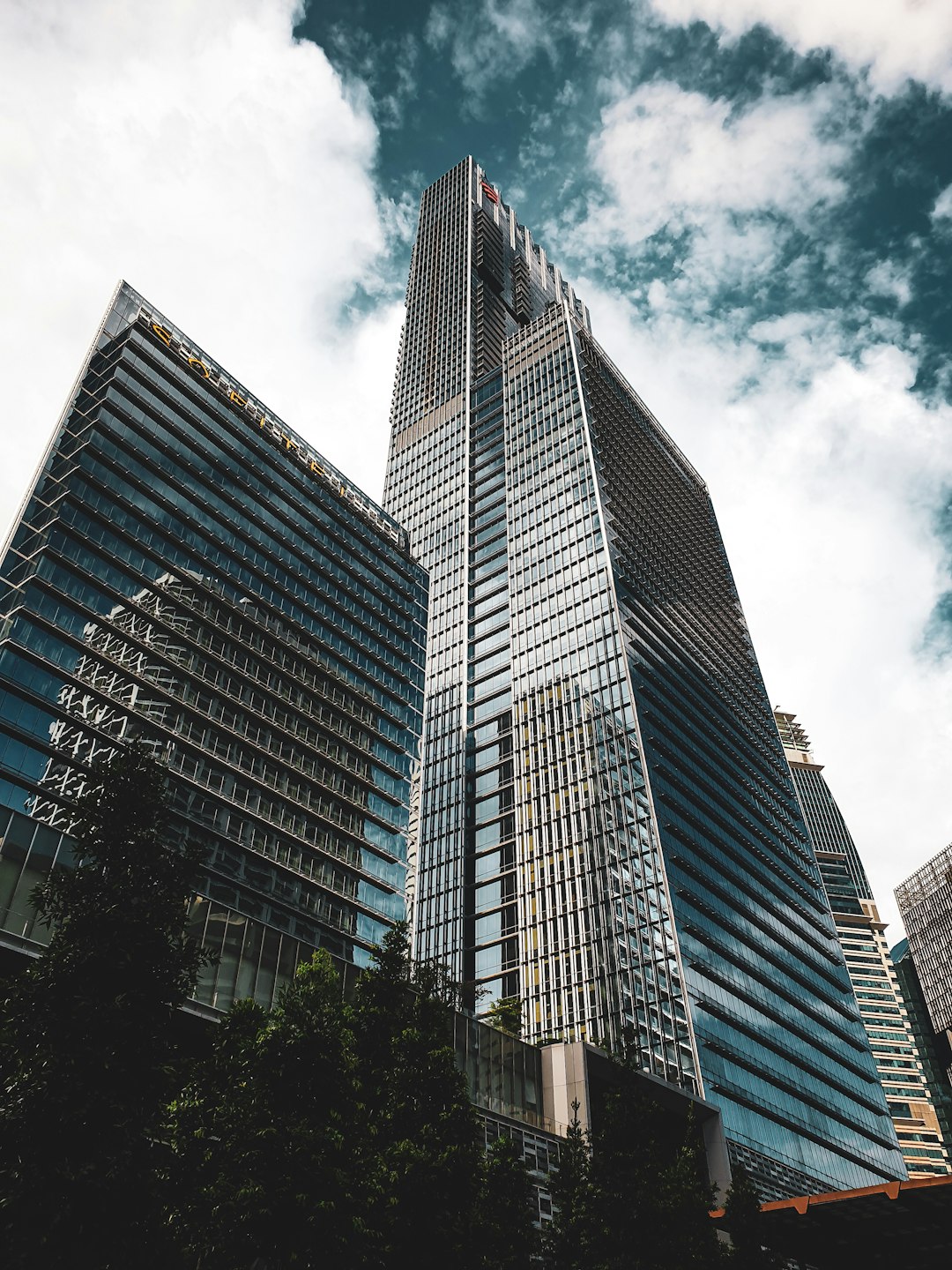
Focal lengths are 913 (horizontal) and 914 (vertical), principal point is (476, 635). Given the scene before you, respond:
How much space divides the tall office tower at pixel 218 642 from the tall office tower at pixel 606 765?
22.4 meters

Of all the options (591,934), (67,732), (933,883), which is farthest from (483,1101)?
(933,883)

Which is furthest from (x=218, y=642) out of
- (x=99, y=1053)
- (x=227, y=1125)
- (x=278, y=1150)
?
(x=99, y=1053)

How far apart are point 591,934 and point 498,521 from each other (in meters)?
65.0

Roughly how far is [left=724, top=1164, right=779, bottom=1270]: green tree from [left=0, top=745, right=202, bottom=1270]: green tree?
24.1m

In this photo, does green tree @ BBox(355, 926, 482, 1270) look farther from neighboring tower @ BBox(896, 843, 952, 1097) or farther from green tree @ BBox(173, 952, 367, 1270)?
neighboring tower @ BBox(896, 843, 952, 1097)

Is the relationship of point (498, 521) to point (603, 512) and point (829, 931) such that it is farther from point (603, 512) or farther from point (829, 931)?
point (829, 931)

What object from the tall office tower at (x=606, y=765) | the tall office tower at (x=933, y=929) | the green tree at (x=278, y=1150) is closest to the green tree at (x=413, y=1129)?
the green tree at (x=278, y=1150)

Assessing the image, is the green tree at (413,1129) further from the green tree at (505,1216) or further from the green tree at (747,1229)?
the green tree at (747,1229)

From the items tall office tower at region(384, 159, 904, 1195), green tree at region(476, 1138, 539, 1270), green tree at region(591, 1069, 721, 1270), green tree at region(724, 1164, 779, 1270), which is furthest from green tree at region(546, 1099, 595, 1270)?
tall office tower at region(384, 159, 904, 1195)

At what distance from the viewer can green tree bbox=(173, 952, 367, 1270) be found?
1861 cm

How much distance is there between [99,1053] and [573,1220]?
1782cm

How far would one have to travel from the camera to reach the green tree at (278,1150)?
18.6 m

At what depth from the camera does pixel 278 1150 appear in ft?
63.6

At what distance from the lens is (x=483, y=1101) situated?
4606cm
